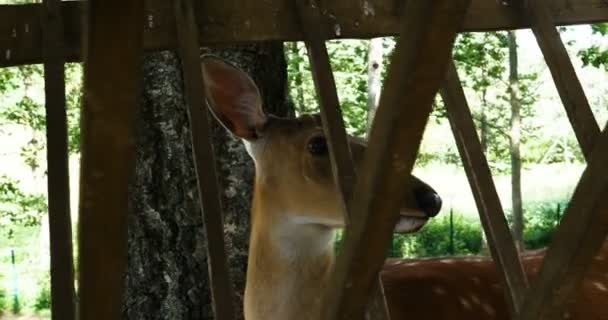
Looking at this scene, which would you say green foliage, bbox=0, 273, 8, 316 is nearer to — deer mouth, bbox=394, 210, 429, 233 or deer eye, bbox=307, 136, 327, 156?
deer eye, bbox=307, 136, 327, 156

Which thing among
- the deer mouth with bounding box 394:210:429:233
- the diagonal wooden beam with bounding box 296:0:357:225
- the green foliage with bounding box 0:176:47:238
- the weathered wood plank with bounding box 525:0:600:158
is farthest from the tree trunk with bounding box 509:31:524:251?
the diagonal wooden beam with bounding box 296:0:357:225

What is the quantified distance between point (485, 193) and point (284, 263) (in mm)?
1167

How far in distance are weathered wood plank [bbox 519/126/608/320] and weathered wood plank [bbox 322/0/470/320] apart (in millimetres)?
308

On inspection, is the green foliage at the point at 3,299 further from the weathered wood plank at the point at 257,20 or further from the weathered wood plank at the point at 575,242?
the weathered wood plank at the point at 575,242

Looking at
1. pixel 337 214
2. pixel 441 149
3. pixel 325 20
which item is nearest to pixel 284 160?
pixel 337 214

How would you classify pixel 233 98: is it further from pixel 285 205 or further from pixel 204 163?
pixel 204 163

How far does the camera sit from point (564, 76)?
2.28m

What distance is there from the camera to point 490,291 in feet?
12.2

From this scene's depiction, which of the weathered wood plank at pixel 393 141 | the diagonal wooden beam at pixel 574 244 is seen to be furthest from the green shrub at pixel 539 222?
the weathered wood plank at pixel 393 141

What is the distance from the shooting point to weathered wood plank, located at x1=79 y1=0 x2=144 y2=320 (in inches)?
38.8

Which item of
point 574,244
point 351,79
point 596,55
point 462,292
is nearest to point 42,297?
point 351,79

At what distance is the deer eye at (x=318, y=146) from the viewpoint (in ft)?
11.0

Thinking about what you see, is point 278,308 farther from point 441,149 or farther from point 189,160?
point 441,149

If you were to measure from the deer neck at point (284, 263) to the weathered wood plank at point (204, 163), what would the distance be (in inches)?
50.7
